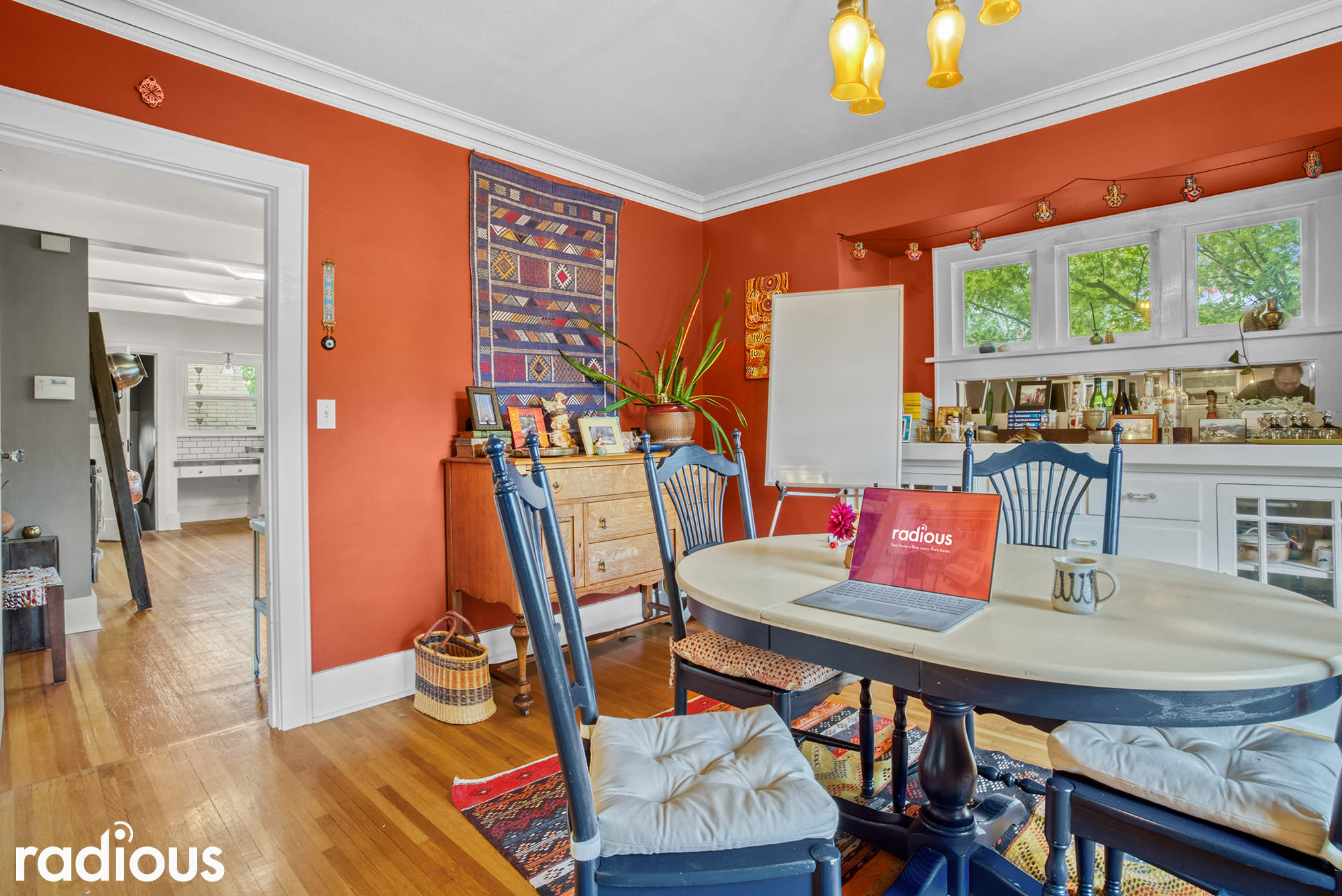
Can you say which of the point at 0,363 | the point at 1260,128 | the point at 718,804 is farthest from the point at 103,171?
the point at 1260,128

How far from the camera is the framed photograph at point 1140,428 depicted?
112 inches

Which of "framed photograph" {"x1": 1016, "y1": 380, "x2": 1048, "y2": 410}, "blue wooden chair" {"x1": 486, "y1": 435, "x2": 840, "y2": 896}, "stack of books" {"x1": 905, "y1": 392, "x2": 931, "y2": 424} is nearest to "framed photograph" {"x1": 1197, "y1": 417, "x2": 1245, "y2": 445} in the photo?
"framed photograph" {"x1": 1016, "y1": 380, "x2": 1048, "y2": 410}

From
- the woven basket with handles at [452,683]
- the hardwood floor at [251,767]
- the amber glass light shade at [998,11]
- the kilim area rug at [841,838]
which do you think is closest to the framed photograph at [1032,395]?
the hardwood floor at [251,767]

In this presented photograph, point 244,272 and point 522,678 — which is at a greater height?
point 244,272

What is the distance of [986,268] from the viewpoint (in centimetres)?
369

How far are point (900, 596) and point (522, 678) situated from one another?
5.88ft

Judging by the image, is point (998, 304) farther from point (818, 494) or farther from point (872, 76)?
point (872, 76)

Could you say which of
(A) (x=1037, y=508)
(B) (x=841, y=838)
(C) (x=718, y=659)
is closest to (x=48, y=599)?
(C) (x=718, y=659)

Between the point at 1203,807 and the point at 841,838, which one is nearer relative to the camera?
the point at 1203,807

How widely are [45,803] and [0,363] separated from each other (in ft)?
8.96

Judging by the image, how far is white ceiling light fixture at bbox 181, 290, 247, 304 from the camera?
6168mm

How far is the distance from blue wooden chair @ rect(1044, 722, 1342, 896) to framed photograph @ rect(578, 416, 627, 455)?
236 cm

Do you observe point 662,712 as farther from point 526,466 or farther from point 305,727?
point 305,727

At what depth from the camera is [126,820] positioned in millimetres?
1896
